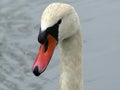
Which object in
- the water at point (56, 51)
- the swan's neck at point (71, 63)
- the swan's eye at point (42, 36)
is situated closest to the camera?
the swan's eye at point (42, 36)

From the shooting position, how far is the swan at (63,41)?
5125mm

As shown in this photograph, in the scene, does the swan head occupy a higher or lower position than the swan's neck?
higher

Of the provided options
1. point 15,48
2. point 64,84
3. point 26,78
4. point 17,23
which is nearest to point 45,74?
point 26,78

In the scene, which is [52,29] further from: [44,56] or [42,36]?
[44,56]

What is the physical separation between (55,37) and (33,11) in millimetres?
5522

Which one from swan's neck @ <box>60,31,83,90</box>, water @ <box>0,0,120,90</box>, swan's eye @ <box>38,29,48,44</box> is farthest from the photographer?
water @ <box>0,0,120,90</box>

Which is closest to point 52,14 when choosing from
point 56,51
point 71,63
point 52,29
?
point 52,29

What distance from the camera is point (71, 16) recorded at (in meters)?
Result: 5.34

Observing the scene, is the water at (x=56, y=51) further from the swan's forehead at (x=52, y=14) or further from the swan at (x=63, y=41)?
the swan's forehead at (x=52, y=14)

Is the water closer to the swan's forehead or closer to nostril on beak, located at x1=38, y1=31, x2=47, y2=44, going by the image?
the swan's forehead

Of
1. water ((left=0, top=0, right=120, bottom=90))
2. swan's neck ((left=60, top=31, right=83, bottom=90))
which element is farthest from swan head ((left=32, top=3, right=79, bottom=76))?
water ((left=0, top=0, right=120, bottom=90))

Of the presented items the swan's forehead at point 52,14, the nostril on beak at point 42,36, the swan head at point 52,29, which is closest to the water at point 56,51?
the swan head at point 52,29

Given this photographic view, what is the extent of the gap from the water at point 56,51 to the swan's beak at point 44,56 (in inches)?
136

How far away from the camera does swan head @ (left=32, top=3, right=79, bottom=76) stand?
5105mm
